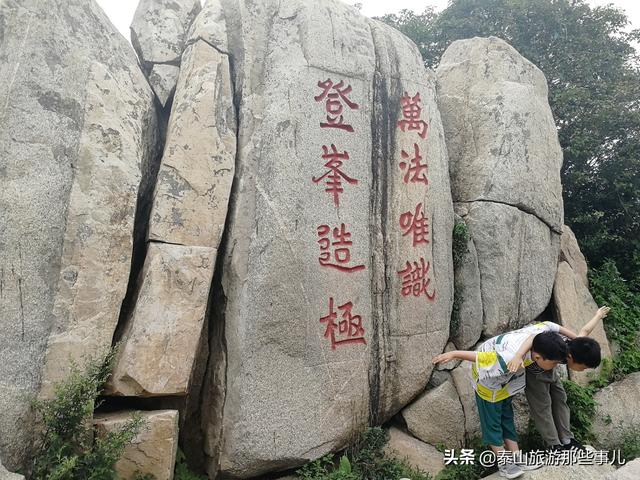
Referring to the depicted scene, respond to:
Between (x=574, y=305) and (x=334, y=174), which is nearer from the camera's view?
(x=334, y=174)

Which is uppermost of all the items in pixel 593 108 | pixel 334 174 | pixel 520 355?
pixel 593 108

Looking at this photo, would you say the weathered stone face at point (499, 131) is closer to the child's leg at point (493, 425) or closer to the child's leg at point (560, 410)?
the child's leg at point (560, 410)

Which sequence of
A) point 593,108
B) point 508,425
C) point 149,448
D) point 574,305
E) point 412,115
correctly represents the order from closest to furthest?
point 149,448 → point 508,425 → point 412,115 → point 574,305 → point 593,108

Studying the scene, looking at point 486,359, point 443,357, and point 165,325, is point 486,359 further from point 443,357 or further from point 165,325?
point 165,325

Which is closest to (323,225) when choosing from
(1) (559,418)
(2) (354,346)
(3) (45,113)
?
(2) (354,346)

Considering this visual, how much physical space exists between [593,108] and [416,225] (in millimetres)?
5437

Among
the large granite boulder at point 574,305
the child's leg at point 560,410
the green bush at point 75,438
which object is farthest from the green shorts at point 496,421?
the green bush at point 75,438

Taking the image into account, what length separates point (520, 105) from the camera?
20.9ft

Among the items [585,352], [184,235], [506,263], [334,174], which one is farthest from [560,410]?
[184,235]

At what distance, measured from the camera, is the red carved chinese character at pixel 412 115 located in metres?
5.68

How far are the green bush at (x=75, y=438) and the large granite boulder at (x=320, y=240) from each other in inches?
42.8

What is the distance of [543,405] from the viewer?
4.82m

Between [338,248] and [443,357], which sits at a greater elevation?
[338,248]

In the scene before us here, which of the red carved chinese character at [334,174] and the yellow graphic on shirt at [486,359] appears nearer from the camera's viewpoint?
the yellow graphic on shirt at [486,359]
